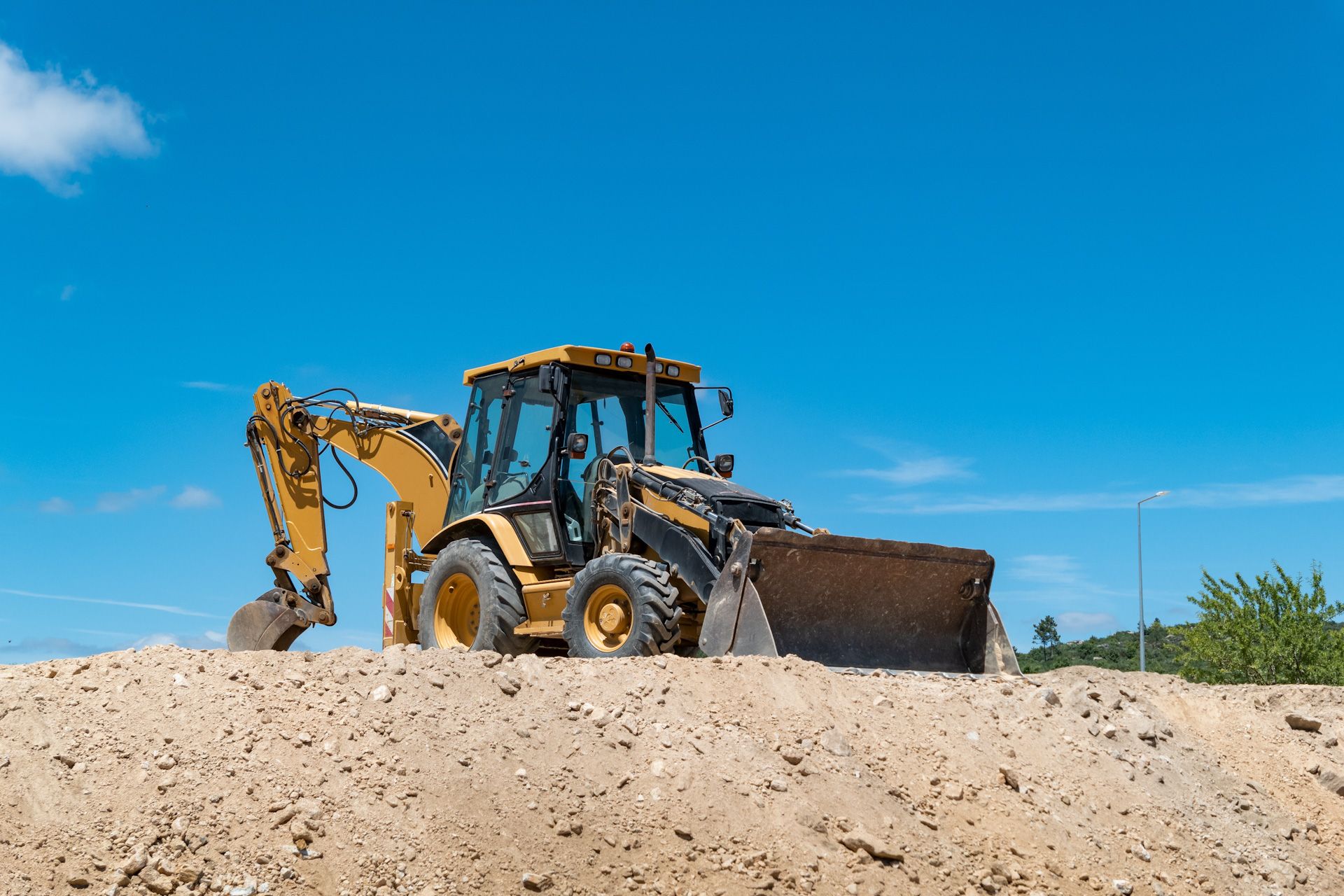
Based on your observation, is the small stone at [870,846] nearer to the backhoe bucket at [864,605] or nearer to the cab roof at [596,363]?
the backhoe bucket at [864,605]

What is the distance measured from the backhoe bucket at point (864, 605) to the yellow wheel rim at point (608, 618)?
2.57 ft

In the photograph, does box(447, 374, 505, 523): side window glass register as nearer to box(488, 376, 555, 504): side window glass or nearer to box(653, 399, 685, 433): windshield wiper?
box(488, 376, 555, 504): side window glass

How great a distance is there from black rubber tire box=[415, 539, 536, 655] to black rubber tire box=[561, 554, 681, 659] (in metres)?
1.06

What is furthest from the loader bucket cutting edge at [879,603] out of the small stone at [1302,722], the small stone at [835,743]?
the small stone at [1302,722]

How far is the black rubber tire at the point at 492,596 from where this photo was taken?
11234mm

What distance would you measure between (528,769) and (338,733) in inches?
44.2

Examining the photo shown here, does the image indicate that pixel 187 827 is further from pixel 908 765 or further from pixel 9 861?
pixel 908 765

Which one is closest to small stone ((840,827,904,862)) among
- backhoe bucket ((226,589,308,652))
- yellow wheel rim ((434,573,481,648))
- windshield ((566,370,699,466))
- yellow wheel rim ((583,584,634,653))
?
yellow wheel rim ((583,584,634,653))

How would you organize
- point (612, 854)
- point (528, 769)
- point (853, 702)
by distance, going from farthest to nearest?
1. point (853, 702)
2. point (528, 769)
3. point (612, 854)

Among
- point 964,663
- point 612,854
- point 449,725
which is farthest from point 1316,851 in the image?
point 449,725

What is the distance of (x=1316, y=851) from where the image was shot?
8523 millimetres

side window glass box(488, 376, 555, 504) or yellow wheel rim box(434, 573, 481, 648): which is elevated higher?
side window glass box(488, 376, 555, 504)

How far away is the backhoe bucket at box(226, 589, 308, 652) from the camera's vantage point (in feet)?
46.0

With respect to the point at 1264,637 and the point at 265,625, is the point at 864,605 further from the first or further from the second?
the point at 1264,637
